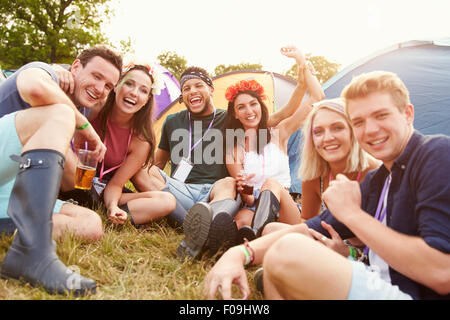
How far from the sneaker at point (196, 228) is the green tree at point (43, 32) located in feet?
52.6

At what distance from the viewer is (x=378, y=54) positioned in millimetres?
3861

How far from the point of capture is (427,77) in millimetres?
3402

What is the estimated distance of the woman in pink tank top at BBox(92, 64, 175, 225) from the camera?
96.0 inches

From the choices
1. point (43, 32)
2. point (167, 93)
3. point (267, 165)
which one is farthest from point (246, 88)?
point (43, 32)

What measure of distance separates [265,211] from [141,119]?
117 centimetres

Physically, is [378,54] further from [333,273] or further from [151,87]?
[333,273]

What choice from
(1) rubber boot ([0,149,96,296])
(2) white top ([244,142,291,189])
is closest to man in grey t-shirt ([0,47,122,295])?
(1) rubber boot ([0,149,96,296])

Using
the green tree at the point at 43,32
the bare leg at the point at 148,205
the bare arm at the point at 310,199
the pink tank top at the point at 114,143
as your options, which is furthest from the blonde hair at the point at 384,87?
the green tree at the point at 43,32

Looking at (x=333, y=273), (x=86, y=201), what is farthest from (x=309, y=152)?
Answer: (x=86, y=201)

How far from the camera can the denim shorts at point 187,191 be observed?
8.94ft

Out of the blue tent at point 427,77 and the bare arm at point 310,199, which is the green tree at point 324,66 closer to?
the blue tent at point 427,77

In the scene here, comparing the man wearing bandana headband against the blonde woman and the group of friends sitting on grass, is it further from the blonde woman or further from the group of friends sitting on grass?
the blonde woman

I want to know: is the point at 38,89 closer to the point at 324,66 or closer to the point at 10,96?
the point at 10,96
